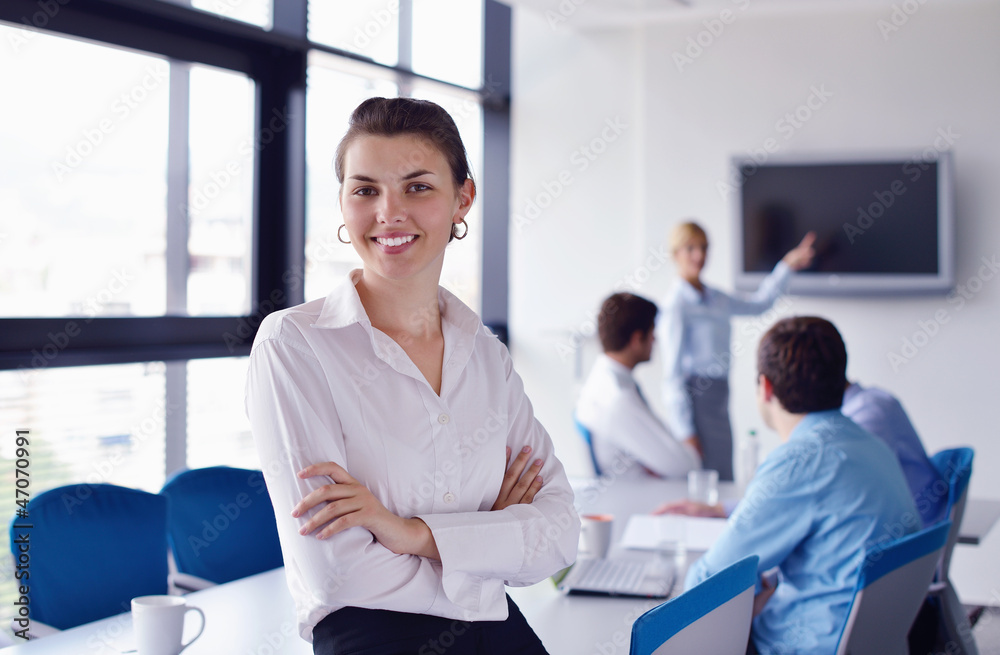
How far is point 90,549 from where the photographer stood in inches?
84.0

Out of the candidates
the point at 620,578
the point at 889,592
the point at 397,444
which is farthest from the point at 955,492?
the point at 397,444

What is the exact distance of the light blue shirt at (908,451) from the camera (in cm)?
285

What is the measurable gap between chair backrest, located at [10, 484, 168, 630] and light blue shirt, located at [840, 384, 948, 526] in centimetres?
222

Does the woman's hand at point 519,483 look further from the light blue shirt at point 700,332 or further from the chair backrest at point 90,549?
the light blue shirt at point 700,332

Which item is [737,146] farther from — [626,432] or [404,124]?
[404,124]

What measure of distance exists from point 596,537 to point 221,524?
1.15 meters

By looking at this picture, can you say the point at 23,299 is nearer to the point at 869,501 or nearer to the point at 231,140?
the point at 231,140

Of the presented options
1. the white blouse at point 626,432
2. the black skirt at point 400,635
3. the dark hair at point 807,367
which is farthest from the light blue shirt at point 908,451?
the black skirt at point 400,635

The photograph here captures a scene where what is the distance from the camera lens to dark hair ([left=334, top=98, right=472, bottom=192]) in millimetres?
1413

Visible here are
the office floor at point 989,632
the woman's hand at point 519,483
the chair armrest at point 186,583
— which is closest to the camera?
the woman's hand at point 519,483

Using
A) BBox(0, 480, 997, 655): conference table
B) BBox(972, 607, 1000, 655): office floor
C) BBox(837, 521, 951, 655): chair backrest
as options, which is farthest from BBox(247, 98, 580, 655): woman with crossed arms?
BBox(972, 607, 1000, 655): office floor

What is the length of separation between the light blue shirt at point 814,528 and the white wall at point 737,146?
10.1 ft

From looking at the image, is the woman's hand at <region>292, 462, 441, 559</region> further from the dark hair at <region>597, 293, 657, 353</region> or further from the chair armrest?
the dark hair at <region>597, 293, 657, 353</region>

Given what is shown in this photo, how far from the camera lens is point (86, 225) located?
328cm
